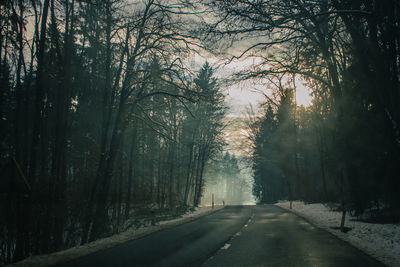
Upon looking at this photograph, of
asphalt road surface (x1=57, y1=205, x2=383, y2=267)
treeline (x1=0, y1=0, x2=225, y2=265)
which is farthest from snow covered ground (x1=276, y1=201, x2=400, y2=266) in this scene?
treeline (x1=0, y1=0, x2=225, y2=265)

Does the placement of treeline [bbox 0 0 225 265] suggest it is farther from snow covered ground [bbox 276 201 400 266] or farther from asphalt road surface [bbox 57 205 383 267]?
snow covered ground [bbox 276 201 400 266]

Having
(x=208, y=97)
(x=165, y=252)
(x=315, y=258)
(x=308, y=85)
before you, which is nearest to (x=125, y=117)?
(x=208, y=97)

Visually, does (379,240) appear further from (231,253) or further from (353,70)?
(353,70)

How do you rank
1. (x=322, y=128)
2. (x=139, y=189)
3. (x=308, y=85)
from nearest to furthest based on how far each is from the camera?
(x=308, y=85) → (x=322, y=128) → (x=139, y=189)

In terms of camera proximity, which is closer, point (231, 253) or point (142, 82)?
point (231, 253)

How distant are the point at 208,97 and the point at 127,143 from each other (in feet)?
66.9

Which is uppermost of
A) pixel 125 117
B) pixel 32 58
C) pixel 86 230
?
pixel 32 58

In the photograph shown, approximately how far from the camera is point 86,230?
1391 cm

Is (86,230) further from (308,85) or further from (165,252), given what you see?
(308,85)

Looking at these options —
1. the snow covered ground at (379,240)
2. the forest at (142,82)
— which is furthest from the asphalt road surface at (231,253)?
the forest at (142,82)

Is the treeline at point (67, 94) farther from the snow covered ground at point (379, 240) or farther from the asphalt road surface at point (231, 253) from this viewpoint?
the snow covered ground at point (379, 240)

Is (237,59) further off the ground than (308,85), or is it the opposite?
(308,85)

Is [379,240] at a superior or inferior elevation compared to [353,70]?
inferior

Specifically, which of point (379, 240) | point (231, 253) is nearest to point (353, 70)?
point (379, 240)
